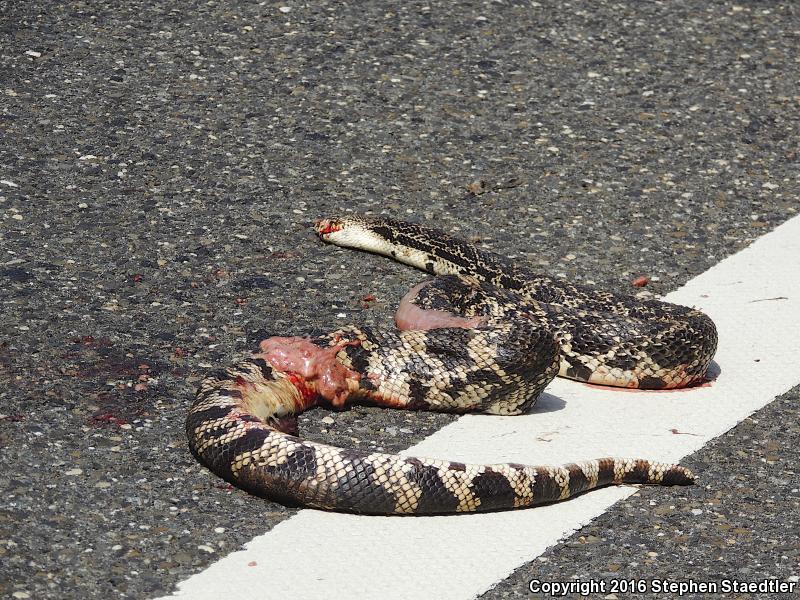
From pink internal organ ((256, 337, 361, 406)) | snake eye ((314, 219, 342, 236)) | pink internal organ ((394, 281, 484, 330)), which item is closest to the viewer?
pink internal organ ((256, 337, 361, 406))

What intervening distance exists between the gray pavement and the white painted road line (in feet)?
0.49

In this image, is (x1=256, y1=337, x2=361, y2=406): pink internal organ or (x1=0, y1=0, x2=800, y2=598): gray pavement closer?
(x1=0, y1=0, x2=800, y2=598): gray pavement

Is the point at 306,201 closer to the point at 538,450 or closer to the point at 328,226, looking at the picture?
the point at 328,226

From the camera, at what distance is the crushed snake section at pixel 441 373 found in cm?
580

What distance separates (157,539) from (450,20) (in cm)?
751

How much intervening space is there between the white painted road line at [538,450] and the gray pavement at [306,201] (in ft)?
0.49

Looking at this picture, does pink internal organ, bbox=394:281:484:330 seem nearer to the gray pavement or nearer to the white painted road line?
the gray pavement

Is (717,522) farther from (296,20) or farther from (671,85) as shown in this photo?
(296,20)

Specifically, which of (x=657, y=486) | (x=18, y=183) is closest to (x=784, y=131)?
(x=657, y=486)

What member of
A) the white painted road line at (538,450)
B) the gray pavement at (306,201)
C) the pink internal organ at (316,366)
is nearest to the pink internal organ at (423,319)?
the gray pavement at (306,201)

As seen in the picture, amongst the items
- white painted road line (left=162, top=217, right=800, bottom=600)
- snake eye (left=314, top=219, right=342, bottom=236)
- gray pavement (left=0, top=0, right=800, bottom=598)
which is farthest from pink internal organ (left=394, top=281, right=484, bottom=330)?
snake eye (left=314, top=219, right=342, bottom=236)

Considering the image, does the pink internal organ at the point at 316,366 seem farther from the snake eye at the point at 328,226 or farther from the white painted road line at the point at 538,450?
the snake eye at the point at 328,226

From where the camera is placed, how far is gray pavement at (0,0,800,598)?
579 cm

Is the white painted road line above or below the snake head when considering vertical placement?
below
